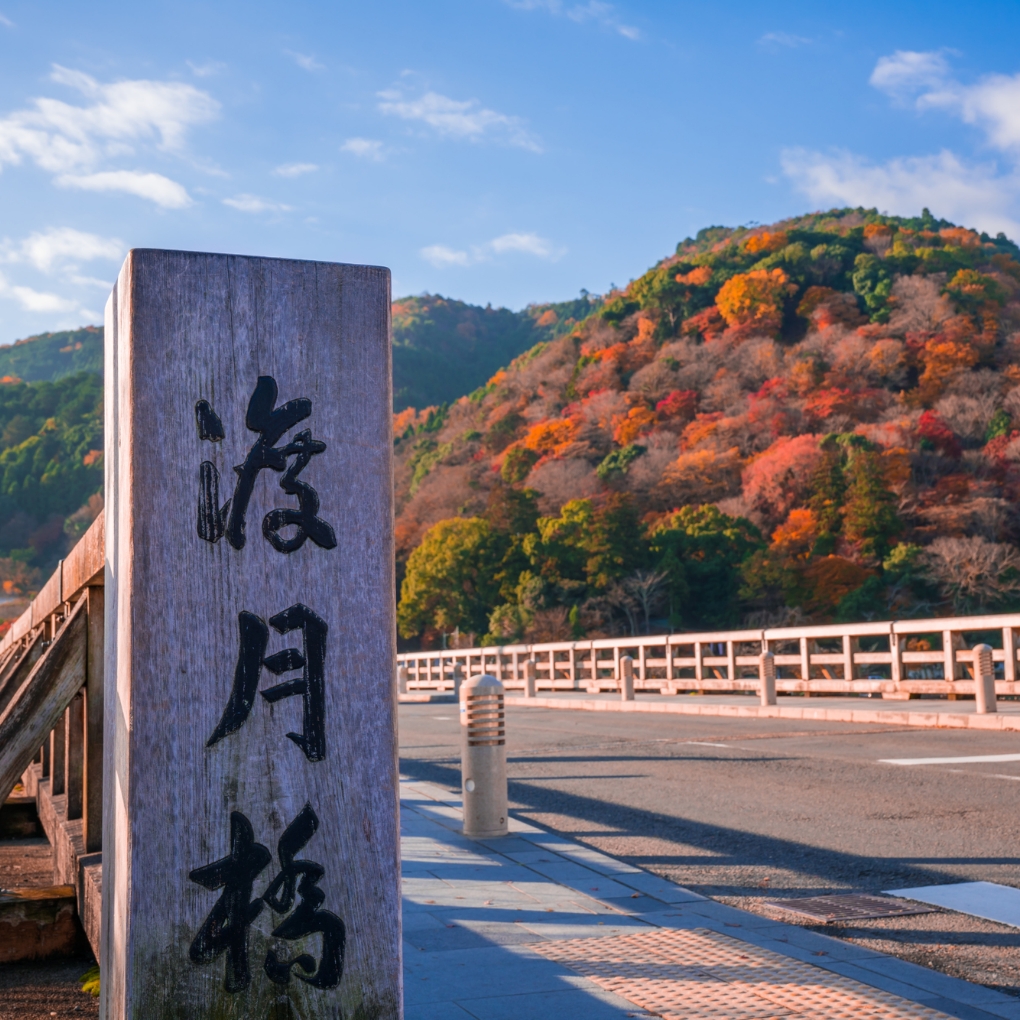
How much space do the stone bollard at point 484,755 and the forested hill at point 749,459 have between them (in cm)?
3197

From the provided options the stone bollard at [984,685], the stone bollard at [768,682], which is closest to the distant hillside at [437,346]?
the stone bollard at [768,682]

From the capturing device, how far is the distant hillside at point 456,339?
89.2m

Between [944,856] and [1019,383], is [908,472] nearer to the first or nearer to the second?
[1019,383]

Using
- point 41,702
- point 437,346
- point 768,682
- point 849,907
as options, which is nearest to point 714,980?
point 849,907

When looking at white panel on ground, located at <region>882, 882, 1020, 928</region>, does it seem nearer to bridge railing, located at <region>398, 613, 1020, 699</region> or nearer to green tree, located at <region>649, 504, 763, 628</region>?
bridge railing, located at <region>398, 613, 1020, 699</region>

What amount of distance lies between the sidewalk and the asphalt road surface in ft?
1.23

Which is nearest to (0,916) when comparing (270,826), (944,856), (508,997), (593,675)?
(508,997)

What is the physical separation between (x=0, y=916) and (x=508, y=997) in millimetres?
1881

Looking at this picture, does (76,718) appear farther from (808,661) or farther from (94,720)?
(808,661)

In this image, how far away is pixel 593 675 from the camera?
2612 centimetres

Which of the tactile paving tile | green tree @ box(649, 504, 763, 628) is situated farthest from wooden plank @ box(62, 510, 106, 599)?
green tree @ box(649, 504, 763, 628)

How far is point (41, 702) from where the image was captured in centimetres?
354

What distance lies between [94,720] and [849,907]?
3.33 m

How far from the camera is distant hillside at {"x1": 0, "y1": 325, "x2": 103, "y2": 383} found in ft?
301
